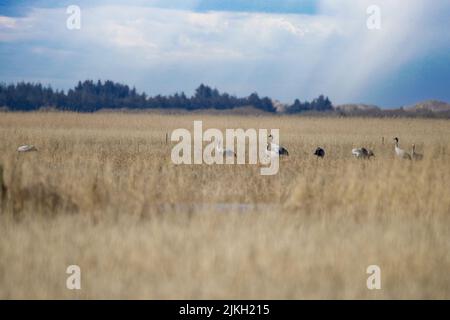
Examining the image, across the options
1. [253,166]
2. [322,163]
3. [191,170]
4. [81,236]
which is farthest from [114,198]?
[322,163]

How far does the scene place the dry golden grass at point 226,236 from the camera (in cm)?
708

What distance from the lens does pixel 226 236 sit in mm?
8289

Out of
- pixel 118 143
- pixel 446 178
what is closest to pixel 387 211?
pixel 446 178

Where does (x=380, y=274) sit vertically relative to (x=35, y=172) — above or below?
below

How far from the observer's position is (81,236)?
8336mm

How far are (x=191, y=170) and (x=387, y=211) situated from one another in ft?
23.5

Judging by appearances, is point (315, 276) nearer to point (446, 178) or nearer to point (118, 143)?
point (446, 178)

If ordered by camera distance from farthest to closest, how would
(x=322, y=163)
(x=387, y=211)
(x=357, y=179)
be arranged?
(x=322, y=163), (x=357, y=179), (x=387, y=211)

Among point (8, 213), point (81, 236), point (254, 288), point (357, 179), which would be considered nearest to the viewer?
point (254, 288)

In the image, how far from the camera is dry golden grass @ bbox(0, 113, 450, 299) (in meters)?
7.08

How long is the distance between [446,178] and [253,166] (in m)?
6.76

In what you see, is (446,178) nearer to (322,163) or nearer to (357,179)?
(357,179)

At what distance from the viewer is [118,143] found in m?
26.7

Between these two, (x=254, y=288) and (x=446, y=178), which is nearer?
(x=254, y=288)
